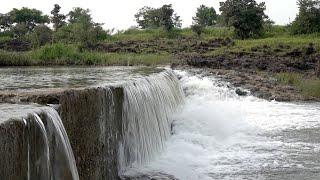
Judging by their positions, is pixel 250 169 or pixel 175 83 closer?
pixel 250 169

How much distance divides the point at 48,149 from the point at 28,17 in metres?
52.3

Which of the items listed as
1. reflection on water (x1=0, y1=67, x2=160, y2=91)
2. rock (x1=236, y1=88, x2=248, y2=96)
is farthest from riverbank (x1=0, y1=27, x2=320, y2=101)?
reflection on water (x1=0, y1=67, x2=160, y2=91)

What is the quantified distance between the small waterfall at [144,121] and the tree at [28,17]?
43.1m

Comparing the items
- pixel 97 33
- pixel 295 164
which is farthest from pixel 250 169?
pixel 97 33

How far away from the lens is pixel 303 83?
2453 centimetres

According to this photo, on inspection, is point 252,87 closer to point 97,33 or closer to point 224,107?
point 224,107

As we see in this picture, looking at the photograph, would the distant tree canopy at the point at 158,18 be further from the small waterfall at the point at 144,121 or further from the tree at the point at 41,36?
the small waterfall at the point at 144,121

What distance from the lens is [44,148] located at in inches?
247

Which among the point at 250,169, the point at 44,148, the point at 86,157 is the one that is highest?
the point at 44,148

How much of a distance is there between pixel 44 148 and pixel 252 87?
18.3 metres

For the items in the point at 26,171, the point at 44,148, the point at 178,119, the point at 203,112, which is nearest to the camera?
the point at 26,171

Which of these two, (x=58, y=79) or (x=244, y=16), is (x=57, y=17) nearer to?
(x=244, y=16)

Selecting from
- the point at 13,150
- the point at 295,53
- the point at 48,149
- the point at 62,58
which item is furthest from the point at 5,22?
the point at 13,150

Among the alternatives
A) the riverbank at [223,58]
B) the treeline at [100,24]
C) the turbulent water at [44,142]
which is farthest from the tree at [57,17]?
the turbulent water at [44,142]
